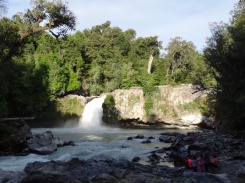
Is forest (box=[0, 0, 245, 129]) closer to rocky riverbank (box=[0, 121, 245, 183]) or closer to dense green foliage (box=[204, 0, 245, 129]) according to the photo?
dense green foliage (box=[204, 0, 245, 129])

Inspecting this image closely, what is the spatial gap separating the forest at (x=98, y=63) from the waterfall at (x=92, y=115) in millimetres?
5765

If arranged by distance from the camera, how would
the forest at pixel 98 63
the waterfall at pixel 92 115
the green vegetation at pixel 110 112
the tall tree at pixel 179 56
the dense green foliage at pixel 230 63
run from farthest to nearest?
the tall tree at pixel 179 56 < the waterfall at pixel 92 115 < the green vegetation at pixel 110 112 < the dense green foliage at pixel 230 63 < the forest at pixel 98 63

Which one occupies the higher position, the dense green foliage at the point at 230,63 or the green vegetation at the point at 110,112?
the dense green foliage at the point at 230,63

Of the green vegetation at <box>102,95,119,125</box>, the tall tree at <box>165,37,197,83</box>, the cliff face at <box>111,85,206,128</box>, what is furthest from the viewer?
the tall tree at <box>165,37,197,83</box>

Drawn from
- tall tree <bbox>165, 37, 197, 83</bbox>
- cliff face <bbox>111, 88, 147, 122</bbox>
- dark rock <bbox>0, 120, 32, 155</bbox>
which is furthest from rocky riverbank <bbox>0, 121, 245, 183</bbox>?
tall tree <bbox>165, 37, 197, 83</bbox>

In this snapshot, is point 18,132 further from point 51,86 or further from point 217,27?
point 51,86

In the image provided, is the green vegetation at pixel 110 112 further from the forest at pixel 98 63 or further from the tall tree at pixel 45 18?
the tall tree at pixel 45 18

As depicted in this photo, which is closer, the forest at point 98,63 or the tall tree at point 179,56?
the forest at point 98,63

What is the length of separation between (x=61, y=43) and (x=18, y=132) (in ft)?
139

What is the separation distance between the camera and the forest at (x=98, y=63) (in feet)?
60.7

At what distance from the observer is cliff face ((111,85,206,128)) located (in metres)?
41.8

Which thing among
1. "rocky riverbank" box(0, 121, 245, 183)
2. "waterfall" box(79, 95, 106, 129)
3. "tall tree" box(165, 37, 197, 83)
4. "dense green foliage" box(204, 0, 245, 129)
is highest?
"tall tree" box(165, 37, 197, 83)

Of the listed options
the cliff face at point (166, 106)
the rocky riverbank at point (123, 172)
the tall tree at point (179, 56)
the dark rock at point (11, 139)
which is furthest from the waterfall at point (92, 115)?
the rocky riverbank at point (123, 172)

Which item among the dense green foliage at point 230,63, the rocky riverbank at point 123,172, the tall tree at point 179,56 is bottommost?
the rocky riverbank at point 123,172
